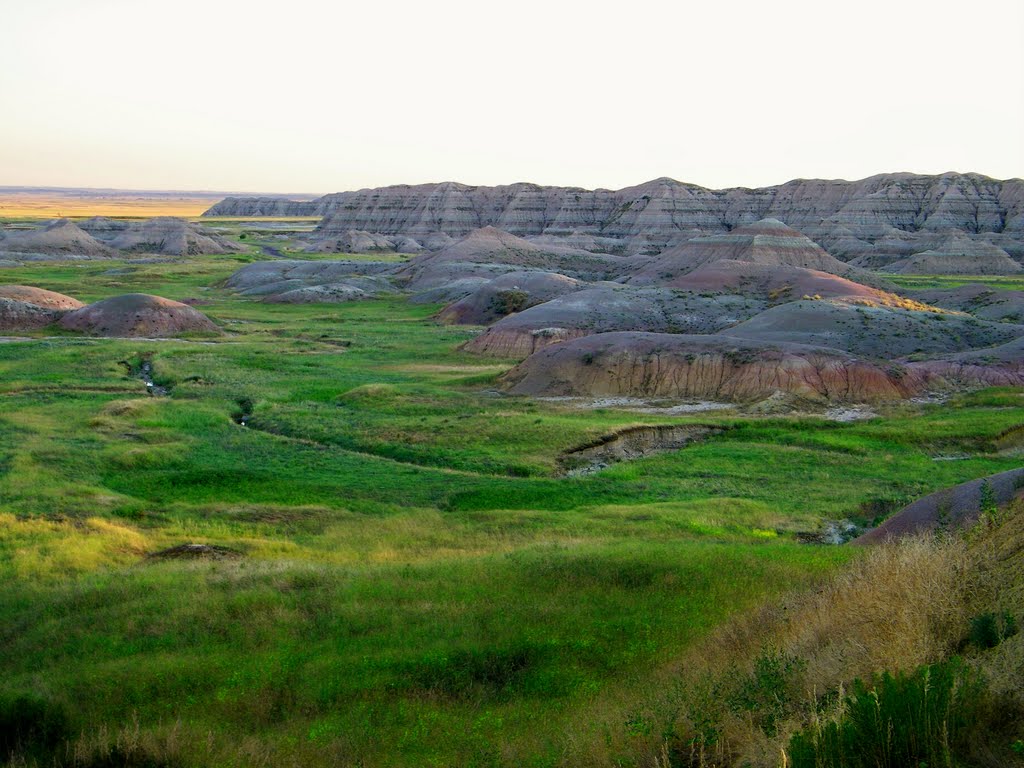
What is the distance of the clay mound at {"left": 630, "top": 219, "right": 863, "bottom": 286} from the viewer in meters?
82.6

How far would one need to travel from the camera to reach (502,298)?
73875 mm

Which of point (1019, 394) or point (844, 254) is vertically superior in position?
point (844, 254)

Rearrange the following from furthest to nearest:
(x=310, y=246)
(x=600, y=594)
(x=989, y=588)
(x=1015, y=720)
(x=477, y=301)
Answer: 1. (x=310, y=246)
2. (x=477, y=301)
3. (x=600, y=594)
4. (x=989, y=588)
5. (x=1015, y=720)

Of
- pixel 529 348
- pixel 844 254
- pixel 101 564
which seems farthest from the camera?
pixel 844 254

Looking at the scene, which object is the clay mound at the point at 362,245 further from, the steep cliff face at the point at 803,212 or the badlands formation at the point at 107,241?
the badlands formation at the point at 107,241

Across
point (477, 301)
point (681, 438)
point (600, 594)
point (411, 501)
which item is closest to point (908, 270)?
point (477, 301)

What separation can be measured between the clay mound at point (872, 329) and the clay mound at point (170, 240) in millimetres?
113959

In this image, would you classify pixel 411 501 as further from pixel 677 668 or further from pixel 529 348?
pixel 529 348

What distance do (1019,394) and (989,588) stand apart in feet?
113

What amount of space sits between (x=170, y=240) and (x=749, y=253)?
100861 millimetres

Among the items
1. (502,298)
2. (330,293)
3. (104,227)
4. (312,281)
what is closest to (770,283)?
(502,298)

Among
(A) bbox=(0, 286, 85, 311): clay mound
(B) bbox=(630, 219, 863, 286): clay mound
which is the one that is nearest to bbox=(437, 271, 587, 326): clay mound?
(B) bbox=(630, 219, 863, 286): clay mound

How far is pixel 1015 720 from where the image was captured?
7.30 metres

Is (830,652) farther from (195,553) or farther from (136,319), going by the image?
(136,319)
